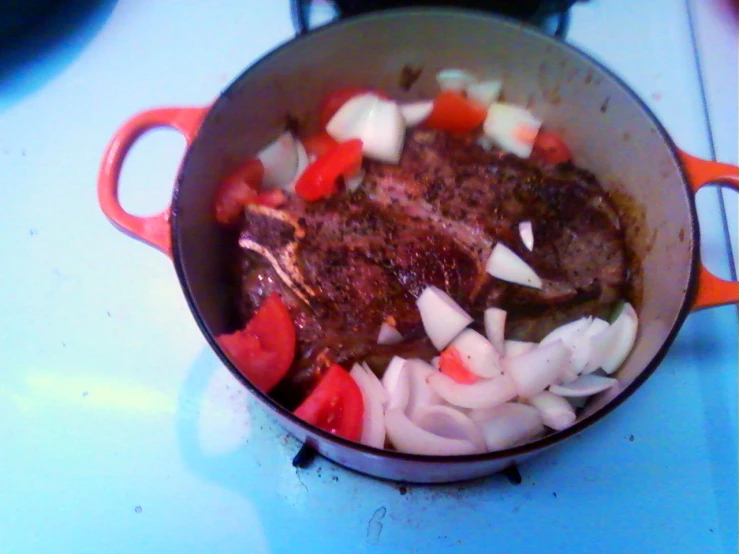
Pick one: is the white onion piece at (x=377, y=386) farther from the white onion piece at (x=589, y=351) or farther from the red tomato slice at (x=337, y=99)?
the red tomato slice at (x=337, y=99)

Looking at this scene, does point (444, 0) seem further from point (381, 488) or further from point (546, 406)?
point (381, 488)

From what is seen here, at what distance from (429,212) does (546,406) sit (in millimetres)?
403

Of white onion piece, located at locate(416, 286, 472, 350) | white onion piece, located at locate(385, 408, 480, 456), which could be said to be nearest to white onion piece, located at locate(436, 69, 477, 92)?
white onion piece, located at locate(416, 286, 472, 350)

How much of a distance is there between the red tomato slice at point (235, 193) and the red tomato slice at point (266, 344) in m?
0.18

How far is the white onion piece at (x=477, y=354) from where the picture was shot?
3.36ft

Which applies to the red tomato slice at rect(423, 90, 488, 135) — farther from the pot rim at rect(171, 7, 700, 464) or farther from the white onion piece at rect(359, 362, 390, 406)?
the white onion piece at rect(359, 362, 390, 406)

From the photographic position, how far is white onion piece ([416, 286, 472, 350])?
1030 mm

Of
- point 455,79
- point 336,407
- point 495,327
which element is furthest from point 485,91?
point 336,407

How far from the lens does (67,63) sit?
1347mm

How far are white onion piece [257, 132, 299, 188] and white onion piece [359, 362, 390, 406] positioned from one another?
44 centimetres

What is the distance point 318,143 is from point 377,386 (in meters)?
0.55

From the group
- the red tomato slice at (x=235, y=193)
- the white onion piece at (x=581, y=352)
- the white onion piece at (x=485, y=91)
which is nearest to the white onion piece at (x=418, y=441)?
the white onion piece at (x=581, y=352)

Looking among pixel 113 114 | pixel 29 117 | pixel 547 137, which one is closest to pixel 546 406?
pixel 547 137

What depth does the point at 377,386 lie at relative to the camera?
1.03 m
